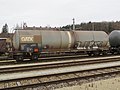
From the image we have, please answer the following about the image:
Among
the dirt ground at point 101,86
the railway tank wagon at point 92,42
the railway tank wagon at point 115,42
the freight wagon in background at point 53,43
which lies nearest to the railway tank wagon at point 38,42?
the freight wagon in background at point 53,43

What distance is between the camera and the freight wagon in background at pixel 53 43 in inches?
923

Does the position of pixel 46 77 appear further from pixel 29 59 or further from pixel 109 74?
pixel 29 59

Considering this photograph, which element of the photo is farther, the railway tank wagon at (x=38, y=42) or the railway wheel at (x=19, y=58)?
the railway tank wagon at (x=38, y=42)

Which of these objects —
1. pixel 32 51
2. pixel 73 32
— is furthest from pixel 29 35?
pixel 73 32

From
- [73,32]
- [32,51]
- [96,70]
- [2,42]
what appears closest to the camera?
[96,70]

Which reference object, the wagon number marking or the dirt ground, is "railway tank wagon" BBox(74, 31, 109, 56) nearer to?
the wagon number marking

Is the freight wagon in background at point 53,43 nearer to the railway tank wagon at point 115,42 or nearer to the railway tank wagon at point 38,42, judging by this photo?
the railway tank wagon at point 38,42

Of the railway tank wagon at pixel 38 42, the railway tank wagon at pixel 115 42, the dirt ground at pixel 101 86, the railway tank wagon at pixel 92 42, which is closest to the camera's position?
the dirt ground at pixel 101 86

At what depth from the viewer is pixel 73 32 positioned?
27.5m

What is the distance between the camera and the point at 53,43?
25203 mm

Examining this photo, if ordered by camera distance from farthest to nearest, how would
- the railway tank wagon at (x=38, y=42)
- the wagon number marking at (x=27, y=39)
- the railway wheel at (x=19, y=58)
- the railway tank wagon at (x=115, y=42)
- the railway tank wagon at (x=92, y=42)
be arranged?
the railway tank wagon at (x=115, y=42) → the railway tank wagon at (x=92, y=42) → the wagon number marking at (x=27, y=39) → the railway tank wagon at (x=38, y=42) → the railway wheel at (x=19, y=58)

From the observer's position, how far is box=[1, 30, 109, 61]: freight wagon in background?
2345cm

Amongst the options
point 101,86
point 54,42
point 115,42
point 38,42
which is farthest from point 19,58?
point 115,42

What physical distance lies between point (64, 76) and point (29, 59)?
12.2 metres
